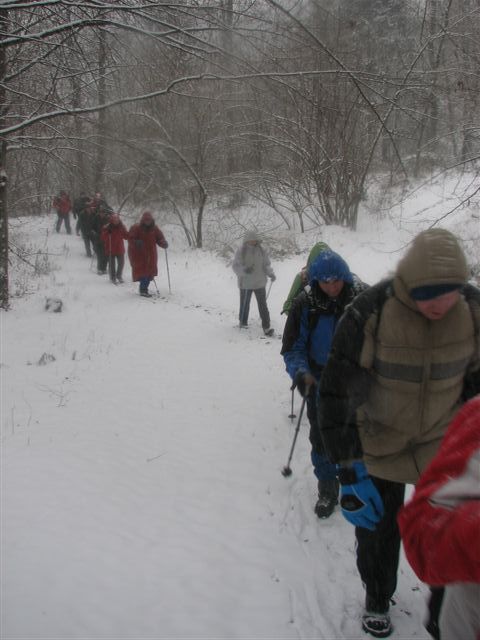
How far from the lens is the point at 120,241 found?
38.5 feet

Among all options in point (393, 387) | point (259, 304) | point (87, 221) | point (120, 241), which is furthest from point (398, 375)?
point (87, 221)

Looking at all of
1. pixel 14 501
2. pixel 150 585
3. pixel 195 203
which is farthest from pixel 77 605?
pixel 195 203

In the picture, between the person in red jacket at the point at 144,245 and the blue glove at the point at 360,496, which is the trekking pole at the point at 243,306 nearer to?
the person in red jacket at the point at 144,245

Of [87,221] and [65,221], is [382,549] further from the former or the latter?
[65,221]

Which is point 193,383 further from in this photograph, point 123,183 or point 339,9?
point 123,183

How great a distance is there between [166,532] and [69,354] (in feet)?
15.3

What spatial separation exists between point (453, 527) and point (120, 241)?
1167 cm

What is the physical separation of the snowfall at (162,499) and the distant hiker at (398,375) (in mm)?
1066

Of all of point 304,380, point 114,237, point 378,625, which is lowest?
point 378,625

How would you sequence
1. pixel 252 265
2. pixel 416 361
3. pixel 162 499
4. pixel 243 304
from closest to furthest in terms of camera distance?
1. pixel 416 361
2. pixel 162 499
3. pixel 252 265
4. pixel 243 304

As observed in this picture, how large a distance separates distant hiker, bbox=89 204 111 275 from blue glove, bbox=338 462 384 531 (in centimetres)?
1207

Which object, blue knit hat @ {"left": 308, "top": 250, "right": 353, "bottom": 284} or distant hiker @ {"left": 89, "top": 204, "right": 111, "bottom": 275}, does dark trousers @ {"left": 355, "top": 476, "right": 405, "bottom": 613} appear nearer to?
blue knit hat @ {"left": 308, "top": 250, "right": 353, "bottom": 284}

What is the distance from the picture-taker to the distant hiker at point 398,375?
1.78 m

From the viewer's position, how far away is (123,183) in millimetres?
18531
